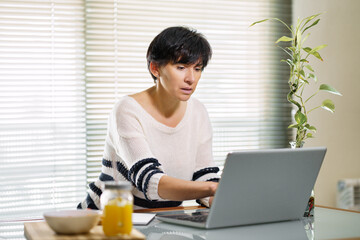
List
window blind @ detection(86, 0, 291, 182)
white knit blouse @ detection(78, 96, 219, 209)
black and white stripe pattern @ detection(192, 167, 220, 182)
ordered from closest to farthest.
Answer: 1. white knit blouse @ detection(78, 96, 219, 209)
2. black and white stripe pattern @ detection(192, 167, 220, 182)
3. window blind @ detection(86, 0, 291, 182)

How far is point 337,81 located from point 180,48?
1.97 metres

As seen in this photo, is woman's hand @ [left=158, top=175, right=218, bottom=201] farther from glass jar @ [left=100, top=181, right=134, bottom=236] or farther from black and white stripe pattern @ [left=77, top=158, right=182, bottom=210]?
glass jar @ [left=100, top=181, right=134, bottom=236]

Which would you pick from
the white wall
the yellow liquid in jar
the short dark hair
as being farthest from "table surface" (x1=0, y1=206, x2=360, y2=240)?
the white wall

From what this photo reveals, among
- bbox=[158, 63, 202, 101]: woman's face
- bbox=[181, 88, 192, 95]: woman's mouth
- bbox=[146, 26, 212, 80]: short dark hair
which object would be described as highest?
bbox=[146, 26, 212, 80]: short dark hair

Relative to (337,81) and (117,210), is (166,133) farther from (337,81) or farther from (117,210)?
(337,81)

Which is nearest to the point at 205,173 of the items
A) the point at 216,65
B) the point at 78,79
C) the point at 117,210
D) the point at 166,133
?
the point at 166,133

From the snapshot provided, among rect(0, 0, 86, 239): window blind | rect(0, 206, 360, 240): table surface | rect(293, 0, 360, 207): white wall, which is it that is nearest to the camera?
rect(0, 206, 360, 240): table surface

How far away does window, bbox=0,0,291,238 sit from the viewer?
9.96 ft

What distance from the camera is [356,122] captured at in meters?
3.74

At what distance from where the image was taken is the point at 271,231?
1.45 metres

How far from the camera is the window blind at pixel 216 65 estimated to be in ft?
10.6

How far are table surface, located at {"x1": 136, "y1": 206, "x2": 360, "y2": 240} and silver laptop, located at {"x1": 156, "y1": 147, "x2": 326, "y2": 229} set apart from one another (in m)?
0.03

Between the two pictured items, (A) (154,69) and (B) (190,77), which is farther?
(A) (154,69)

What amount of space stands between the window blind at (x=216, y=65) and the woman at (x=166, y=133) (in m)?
1.05
